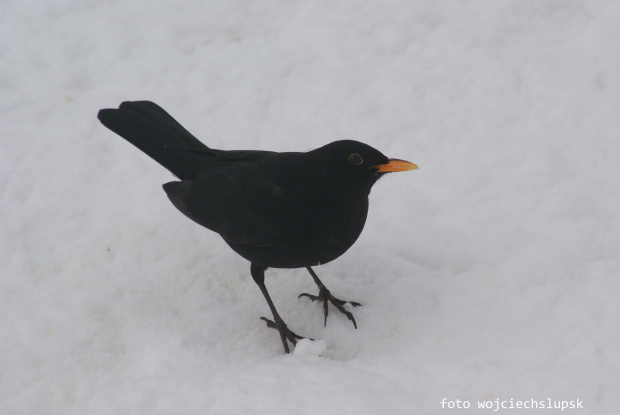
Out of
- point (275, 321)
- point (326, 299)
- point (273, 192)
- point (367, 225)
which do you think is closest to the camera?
point (273, 192)

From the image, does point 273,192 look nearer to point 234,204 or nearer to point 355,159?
point 234,204

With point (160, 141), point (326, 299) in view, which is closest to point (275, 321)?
point (326, 299)

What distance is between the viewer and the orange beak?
341cm

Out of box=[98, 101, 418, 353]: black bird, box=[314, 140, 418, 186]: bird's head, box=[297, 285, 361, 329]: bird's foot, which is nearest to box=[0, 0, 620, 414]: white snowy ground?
box=[297, 285, 361, 329]: bird's foot

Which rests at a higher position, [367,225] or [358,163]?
[358,163]

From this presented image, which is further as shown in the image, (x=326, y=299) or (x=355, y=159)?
(x=326, y=299)

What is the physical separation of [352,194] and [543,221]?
1409 mm

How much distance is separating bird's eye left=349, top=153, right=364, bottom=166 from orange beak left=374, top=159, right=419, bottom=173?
96 millimetres

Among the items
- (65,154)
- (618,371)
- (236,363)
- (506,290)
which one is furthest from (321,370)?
(65,154)

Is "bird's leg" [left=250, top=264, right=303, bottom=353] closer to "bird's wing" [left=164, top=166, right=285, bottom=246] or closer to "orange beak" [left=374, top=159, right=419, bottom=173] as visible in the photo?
"bird's wing" [left=164, top=166, right=285, bottom=246]

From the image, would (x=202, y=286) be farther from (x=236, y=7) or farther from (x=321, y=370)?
(x=236, y=7)

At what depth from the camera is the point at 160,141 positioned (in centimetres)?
410

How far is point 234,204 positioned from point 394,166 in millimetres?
1000

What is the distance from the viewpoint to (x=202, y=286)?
13.4ft
